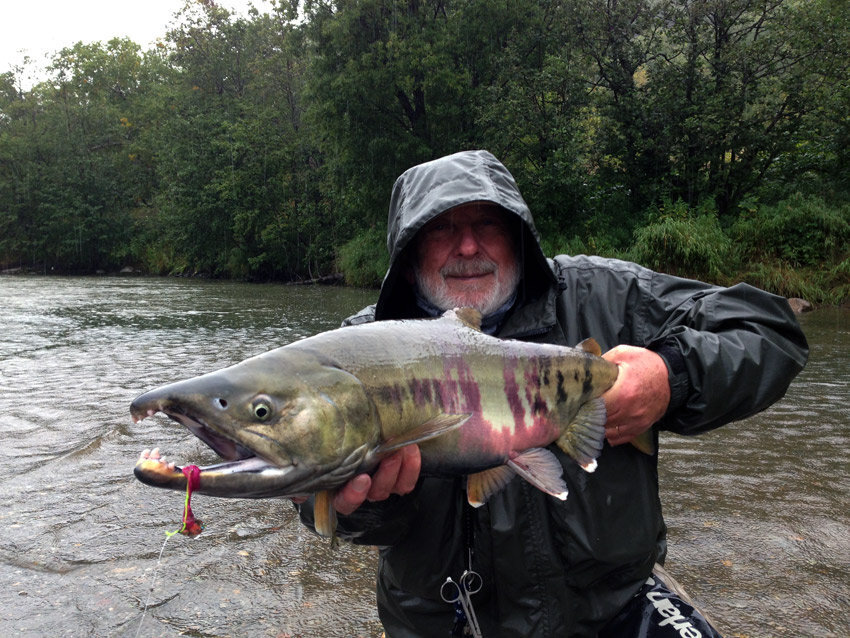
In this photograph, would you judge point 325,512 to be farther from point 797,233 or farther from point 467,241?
point 797,233

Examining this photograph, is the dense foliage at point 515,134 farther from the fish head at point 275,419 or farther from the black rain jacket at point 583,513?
the fish head at point 275,419

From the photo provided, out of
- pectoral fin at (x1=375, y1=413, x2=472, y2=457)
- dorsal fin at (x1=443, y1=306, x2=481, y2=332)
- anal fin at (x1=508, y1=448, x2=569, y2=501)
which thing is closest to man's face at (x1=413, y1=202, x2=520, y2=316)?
dorsal fin at (x1=443, y1=306, x2=481, y2=332)

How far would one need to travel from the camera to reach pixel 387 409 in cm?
195

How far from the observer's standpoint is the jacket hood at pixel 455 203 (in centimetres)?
308

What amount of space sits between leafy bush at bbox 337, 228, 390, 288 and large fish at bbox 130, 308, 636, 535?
2765 centimetres

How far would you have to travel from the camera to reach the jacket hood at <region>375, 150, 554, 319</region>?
3.08 m

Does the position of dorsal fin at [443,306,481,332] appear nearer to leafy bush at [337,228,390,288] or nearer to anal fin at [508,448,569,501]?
anal fin at [508,448,569,501]

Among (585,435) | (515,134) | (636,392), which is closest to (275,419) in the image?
(585,435)

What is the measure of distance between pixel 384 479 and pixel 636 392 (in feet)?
3.35

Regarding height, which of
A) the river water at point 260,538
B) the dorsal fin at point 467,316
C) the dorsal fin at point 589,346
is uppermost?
the dorsal fin at point 467,316

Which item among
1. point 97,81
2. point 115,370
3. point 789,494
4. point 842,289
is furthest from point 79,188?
point 789,494

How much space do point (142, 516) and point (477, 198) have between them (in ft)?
13.3

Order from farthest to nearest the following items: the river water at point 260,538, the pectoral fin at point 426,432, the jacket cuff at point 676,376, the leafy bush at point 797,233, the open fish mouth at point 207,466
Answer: the leafy bush at point 797,233
the river water at point 260,538
the jacket cuff at point 676,376
the pectoral fin at point 426,432
the open fish mouth at point 207,466

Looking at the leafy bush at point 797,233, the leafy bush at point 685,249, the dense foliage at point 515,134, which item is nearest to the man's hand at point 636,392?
the leafy bush at point 685,249
